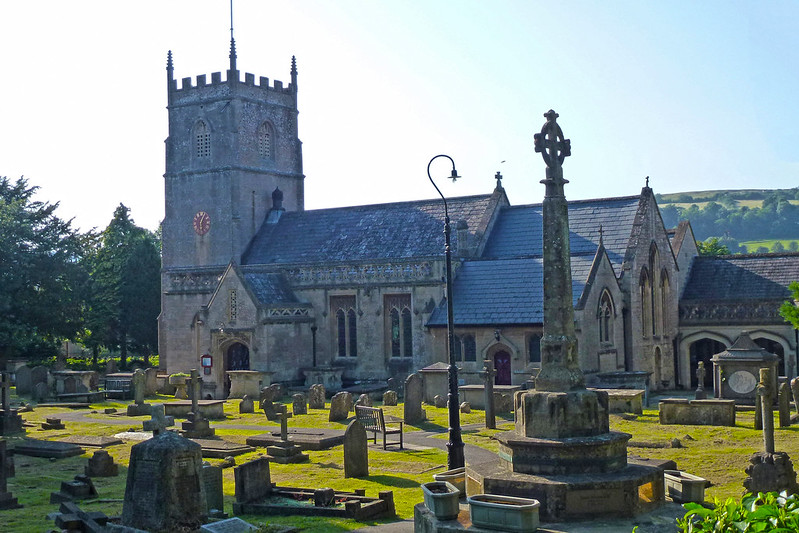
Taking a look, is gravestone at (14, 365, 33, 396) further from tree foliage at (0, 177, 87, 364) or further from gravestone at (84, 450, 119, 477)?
gravestone at (84, 450, 119, 477)

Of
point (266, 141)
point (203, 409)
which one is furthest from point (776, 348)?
point (266, 141)

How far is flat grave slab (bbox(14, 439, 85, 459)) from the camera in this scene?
981 inches

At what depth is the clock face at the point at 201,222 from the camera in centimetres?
5081

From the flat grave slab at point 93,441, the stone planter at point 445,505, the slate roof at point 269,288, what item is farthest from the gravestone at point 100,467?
the slate roof at point 269,288

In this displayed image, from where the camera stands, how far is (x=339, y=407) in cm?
3144

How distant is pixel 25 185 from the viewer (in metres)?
49.8

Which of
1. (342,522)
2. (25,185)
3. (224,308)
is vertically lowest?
(342,522)

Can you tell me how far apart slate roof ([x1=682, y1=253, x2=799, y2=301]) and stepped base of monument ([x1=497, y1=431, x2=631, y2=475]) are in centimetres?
2878

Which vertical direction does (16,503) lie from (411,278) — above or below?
below

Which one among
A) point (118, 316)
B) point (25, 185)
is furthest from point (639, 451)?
point (118, 316)

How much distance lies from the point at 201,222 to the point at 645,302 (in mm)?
24850

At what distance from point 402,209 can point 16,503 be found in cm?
3098

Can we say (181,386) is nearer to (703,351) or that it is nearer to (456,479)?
(703,351)

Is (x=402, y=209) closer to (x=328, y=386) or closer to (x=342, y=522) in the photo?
(x=328, y=386)
